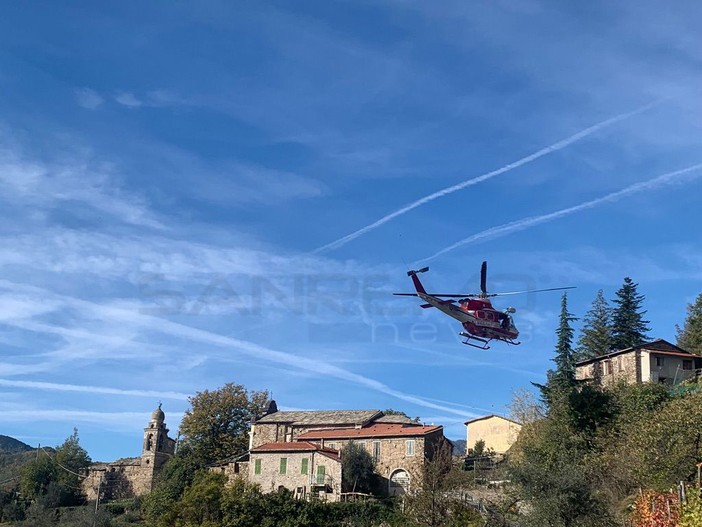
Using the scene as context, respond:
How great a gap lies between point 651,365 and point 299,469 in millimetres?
25032

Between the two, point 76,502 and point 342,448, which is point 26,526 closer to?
point 76,502

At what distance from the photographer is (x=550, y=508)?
27.6 meters

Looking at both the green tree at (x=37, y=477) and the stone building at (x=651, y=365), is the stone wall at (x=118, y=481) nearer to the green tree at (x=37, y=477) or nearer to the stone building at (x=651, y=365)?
the green tree at (x=37, y=477)

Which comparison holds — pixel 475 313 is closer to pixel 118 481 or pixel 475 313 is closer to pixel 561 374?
pixel 561 374

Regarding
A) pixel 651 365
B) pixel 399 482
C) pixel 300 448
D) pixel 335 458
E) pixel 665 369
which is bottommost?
pixel 399 482

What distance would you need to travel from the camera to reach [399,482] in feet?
175

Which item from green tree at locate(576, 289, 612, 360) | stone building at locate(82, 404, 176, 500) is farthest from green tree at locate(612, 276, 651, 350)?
stone building at locate(82, 404, 176, 500)

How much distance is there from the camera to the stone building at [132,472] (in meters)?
71.3

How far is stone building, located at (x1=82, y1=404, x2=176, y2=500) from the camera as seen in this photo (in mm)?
71312

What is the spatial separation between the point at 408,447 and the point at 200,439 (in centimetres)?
2260

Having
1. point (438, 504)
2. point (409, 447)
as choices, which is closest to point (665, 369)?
point (409, 447)

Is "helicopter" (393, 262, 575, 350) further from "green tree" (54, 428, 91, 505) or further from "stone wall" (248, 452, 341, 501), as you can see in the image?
"green tree" (54, 428, 91, 505)

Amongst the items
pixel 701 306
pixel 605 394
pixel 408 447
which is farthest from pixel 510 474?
pixel 701 306

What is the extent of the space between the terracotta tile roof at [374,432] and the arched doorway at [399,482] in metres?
2.57
